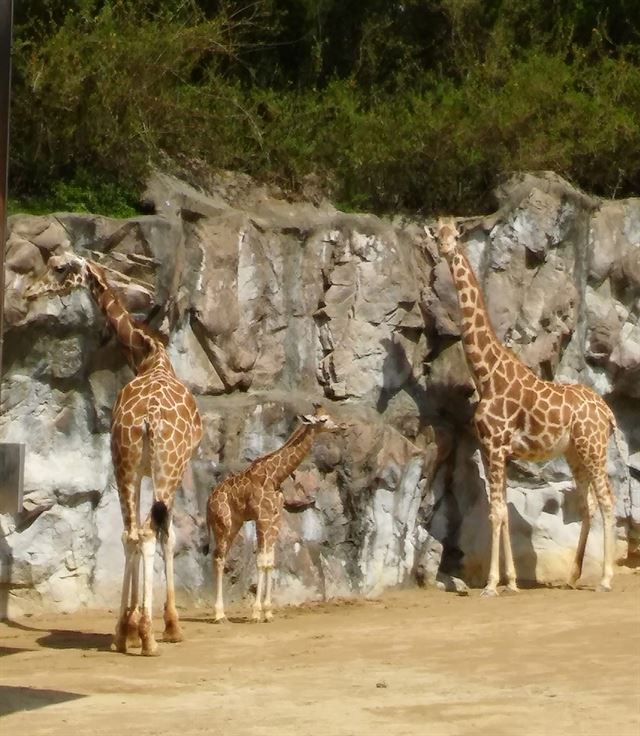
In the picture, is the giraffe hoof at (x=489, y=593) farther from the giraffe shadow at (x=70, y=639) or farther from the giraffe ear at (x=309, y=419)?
the giraffe shadow at (x=70, y=639)

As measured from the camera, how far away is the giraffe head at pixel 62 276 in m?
11.3

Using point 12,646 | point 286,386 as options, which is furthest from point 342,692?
point 286,386

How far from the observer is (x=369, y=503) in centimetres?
1295

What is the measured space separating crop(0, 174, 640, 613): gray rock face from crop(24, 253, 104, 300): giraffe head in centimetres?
33

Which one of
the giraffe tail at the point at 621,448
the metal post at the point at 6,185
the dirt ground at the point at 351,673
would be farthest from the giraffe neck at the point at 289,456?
the metal post at the point at 6,185

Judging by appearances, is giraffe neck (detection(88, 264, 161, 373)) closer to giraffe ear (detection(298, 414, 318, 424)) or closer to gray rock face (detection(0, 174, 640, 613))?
gray rock face (detection(0, 174, 640, 613))

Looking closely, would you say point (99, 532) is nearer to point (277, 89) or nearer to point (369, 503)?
point (369, 503)

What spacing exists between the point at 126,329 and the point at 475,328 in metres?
3.42

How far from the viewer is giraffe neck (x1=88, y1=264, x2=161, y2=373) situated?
1125 centimetres

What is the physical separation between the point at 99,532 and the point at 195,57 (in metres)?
5.47

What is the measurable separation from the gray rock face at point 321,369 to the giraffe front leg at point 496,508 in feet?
1.94

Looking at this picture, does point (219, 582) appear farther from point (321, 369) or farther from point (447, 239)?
point (447, 239)

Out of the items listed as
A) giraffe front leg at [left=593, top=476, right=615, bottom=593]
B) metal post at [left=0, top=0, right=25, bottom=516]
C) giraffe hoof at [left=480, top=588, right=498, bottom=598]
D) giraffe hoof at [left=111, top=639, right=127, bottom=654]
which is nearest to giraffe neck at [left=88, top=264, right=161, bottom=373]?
giraffe hoof at [left=111, top=639, right=127, bottom=654]

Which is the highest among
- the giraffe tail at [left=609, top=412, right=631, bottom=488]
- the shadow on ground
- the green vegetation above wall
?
the green vegetation above wall
